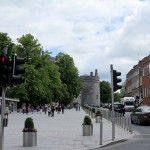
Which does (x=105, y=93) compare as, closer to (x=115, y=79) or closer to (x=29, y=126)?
(x=115, y=79)

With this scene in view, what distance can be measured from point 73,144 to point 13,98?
180ft

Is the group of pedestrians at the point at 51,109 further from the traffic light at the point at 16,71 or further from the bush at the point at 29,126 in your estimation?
the traffic light at the point at 16,71

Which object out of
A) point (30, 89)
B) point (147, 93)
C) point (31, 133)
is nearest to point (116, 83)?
point (31, 133)

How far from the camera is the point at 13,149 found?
15.9 meters

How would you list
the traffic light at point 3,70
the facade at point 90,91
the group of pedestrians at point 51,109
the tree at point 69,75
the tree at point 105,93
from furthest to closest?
1. the tree at point 105,93
2. the facade at point 90,91
3. the tree at point 69,75
4. the group of pedestrians at point 51,109
5. the traffic light at point 3,70

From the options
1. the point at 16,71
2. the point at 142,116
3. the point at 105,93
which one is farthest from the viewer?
the point at 105,93

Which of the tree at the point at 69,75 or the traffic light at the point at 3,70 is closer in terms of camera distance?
the traffic light at the point at 3,70

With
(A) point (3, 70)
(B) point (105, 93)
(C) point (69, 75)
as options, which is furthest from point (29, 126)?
(B) point (105, 93)

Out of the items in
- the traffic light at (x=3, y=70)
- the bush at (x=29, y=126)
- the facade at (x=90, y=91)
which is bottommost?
the bush at (x=29, y=126)

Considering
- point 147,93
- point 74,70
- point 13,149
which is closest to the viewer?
point 13,149

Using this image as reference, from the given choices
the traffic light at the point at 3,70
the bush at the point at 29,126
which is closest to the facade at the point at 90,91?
the bush at the point at 29,126

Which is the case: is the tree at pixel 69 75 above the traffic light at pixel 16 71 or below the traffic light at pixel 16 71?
above

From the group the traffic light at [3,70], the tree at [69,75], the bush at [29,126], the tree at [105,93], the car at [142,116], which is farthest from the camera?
the tree at [105,93]

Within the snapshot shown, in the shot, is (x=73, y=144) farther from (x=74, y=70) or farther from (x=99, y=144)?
(x=74, y=70)
